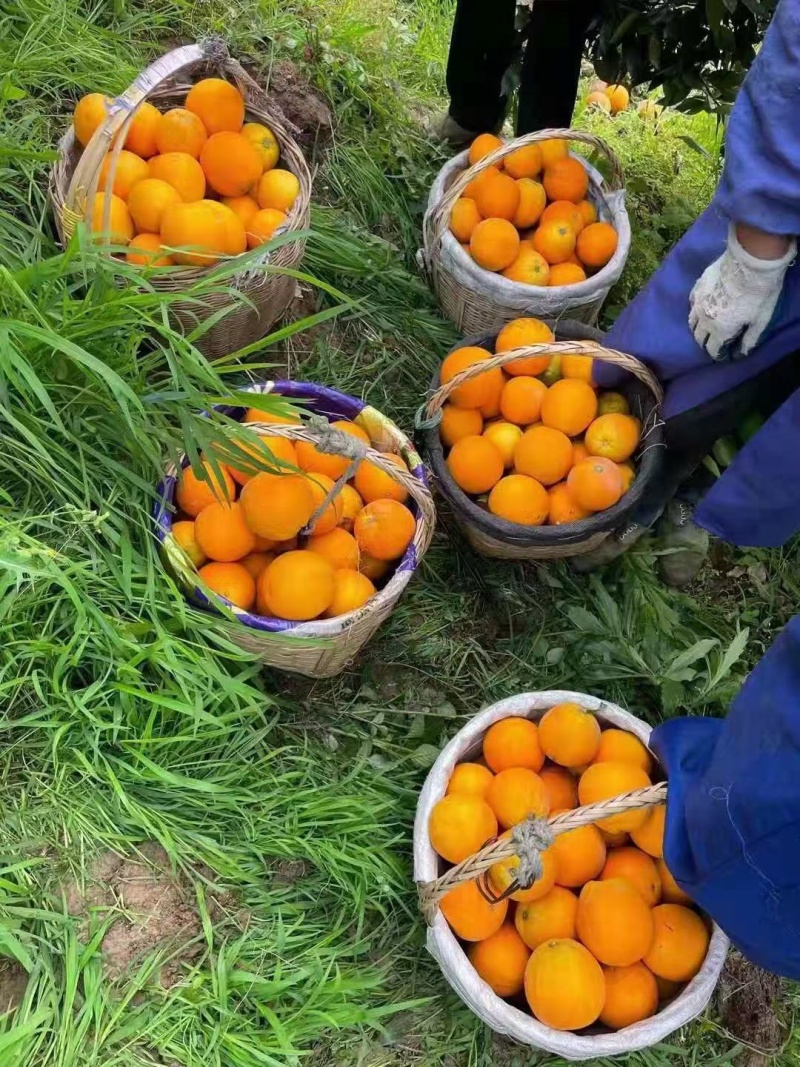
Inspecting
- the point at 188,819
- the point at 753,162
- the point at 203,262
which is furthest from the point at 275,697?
the point at 753,162

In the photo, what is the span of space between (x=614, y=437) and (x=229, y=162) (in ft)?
3.67

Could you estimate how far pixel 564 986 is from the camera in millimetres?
1392

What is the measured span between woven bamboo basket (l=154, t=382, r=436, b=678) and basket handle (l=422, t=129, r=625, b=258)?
0.66m

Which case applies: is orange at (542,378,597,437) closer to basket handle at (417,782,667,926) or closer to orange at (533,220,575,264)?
orange at (533,220,575,264)

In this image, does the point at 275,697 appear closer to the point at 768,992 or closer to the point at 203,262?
the point at 203,262

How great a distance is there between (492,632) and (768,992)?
101cm

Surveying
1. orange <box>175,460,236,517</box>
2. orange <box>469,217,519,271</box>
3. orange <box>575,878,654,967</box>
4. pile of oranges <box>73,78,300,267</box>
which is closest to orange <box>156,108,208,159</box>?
pile of oranges <box>73,78,300,267</box>

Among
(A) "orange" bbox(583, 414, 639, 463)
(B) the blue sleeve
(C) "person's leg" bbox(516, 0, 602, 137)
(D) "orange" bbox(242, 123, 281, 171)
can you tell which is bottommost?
(A) "orange" bbox(583, 414, 639, 463)

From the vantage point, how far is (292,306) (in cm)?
241

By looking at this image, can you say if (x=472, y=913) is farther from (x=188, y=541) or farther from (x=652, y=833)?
(x=188, y=541)

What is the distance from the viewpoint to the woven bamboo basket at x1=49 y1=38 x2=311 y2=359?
1.71 m

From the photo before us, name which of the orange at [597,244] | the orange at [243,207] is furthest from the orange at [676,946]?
the orange at [243,207]

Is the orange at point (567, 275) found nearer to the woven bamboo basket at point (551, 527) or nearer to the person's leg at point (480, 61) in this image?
the woven bamboo basket at point (551, 527)

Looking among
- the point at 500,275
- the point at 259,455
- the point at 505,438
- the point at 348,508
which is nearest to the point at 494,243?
the point at 500,275
